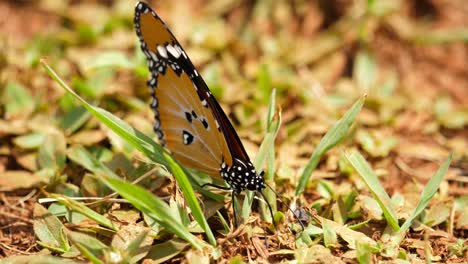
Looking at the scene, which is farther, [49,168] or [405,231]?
[49,168]

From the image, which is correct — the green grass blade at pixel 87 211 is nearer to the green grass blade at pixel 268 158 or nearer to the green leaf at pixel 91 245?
the green leaf at pixel 91 245

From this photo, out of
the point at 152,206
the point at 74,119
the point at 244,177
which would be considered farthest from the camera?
the point at 74,119

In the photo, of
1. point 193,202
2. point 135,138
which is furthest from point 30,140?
point 193,202

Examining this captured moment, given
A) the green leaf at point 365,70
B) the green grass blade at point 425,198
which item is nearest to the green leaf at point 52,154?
the green grass blade at point 425,198

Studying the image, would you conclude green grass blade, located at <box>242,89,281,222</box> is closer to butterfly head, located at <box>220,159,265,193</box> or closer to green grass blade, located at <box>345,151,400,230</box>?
butterfly head, located at <box>220,159,265,193</box>

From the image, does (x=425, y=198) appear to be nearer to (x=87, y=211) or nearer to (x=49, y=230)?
(x=87, y=211)

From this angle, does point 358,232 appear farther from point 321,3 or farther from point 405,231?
point 321,3

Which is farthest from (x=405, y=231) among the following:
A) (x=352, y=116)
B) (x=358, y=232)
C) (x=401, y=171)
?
(x=401, y=171)
